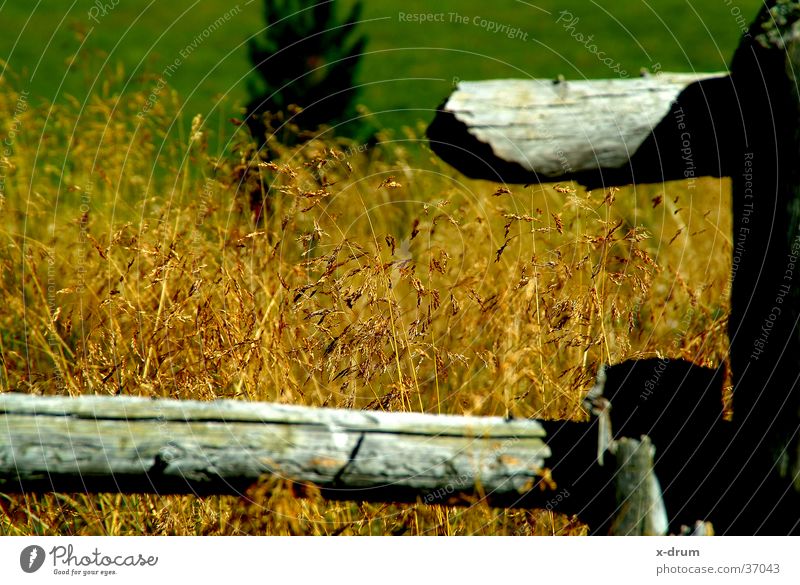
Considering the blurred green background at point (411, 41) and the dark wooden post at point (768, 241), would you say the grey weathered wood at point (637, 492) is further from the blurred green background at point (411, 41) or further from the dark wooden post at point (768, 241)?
the blurred green background at point (411, 41)

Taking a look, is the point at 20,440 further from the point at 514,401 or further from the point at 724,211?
the point at 724,211

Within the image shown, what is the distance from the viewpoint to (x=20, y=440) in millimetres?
1790

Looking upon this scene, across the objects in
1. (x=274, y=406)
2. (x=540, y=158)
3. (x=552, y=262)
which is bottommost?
(x=274, y=406)

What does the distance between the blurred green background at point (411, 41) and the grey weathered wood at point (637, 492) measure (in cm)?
815

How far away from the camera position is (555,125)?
2066 mm

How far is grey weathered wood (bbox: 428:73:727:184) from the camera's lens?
2.05 meters

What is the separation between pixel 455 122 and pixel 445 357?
36.5 inches

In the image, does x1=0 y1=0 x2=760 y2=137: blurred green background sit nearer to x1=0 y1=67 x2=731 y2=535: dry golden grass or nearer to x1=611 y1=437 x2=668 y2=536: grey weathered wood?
x1=0 y1=67 x2=731 y2=535: dry golden grass

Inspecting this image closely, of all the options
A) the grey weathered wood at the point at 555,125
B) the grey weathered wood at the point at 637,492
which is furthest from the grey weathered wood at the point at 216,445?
the grey weathered wood at the point at 555,125

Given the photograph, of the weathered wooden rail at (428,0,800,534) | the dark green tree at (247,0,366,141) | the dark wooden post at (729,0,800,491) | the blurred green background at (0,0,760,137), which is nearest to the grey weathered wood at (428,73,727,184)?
the weathered wooden rail at (428,0,800,534)

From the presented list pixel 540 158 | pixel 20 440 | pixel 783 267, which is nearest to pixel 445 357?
pixel 540 158

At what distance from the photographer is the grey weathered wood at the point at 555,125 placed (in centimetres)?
205

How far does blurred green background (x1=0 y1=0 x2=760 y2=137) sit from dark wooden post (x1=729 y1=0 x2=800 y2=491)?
26.1ft

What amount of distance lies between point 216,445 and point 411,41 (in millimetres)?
10448
